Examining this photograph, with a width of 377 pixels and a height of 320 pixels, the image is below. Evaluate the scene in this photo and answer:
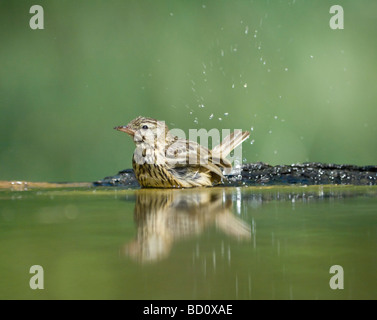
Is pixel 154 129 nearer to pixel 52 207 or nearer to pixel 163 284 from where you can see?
pixel 52 207

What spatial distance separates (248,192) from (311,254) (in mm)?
1796

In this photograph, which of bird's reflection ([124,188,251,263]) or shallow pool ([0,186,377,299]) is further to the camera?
Result: bird's reflection ([124,188,251,263])

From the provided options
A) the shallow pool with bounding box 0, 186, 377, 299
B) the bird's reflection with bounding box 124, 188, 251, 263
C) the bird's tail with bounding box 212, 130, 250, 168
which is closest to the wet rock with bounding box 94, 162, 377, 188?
the bird's tail with bounding box 212, 130, 250, 168

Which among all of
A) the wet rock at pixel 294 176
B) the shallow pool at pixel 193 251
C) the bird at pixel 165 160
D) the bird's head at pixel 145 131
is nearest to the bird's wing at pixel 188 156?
the bird at pixel 165 160

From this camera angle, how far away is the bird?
3746 mm

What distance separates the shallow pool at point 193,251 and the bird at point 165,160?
4.45ft

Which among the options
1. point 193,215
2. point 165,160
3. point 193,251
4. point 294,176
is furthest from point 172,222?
point 294,176

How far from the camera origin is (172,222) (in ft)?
5.93

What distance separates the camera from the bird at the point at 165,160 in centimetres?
375

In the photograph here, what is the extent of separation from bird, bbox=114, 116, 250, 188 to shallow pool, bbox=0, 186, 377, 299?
1357mm

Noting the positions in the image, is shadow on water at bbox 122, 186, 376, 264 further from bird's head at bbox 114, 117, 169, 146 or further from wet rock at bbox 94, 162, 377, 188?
bird's head at bbox 114, 117, 169, 146


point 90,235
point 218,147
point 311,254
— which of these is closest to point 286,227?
point 311,254

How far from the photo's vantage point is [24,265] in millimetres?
1203

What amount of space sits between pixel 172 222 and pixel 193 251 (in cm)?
50
